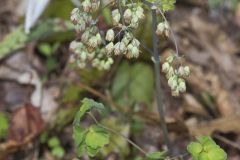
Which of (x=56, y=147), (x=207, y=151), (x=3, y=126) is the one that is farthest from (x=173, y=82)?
(x=3, y=126)

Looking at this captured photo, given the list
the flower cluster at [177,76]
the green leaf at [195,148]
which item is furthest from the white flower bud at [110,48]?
the green leaf at [195,148]

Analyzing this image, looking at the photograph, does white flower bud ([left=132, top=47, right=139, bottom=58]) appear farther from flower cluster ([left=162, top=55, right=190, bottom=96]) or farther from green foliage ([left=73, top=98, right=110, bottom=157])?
green foliage ([left=73, top=98, right=110, bottom=157])

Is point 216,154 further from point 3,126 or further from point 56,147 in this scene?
point 3,126

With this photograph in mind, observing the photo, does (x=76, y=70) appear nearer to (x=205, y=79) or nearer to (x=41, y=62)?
(x=41, y=62)

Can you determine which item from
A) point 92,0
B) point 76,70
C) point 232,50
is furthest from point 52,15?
point 92,0

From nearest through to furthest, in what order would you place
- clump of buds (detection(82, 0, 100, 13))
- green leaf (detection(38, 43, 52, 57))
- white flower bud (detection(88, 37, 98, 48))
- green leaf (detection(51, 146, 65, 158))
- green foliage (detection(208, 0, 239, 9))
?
clump of buds (detection(82, 0, 100, 13)) → white flower bud (detection(88, 37, 98, 48)) → green leaf (detection(51, 146, 65, 158)) → green leaf (detection(38, 43, 52, 57)) → green foliage (detection(208, 0, 239, 9))

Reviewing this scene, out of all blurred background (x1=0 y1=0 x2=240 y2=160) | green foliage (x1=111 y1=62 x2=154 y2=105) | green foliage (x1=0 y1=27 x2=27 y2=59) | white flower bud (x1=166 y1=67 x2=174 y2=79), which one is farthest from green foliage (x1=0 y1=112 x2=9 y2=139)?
white flower bud (x1=166 y1=67 x2=174 y2=79)

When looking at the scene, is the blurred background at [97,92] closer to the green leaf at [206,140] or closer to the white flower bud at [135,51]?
the white flower bud at [135,51]

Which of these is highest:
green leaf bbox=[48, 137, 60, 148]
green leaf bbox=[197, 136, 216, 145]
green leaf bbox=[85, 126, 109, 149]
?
green leaf bbox=[85, 126, 109, 149]
